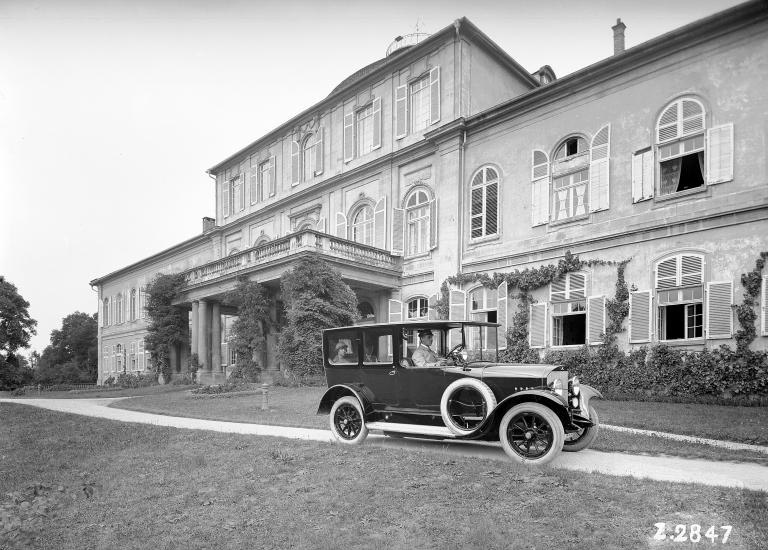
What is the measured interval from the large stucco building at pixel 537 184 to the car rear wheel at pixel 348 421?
10.3 meters

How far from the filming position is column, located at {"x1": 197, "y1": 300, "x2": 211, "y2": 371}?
27734 millimetres

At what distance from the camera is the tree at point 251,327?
77.1ft

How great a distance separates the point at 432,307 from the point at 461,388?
1382 cm

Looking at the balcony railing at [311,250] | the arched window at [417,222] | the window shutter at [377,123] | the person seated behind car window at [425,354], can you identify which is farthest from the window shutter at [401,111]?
the person seated behind car window at [425,354]

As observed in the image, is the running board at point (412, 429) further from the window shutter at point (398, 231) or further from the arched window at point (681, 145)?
the window shutter at point (398, 231)

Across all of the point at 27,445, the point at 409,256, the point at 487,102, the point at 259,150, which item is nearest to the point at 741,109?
the point at 487,102

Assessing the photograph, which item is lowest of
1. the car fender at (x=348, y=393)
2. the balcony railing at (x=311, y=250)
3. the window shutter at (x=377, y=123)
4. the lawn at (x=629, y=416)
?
the lawn at (x=629, y=416)

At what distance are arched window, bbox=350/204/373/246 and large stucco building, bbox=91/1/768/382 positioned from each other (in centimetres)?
8

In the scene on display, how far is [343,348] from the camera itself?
8.70 metres

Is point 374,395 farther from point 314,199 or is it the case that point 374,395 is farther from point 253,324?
point 314,199

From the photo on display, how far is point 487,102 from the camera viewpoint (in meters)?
22.5

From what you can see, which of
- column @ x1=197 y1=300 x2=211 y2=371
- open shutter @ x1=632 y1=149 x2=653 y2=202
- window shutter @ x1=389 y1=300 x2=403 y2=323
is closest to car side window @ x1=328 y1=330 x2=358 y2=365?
open shutter @ x1=632 y1=149 x2=653 y2=202

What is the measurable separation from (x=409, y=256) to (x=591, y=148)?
26.7 feet

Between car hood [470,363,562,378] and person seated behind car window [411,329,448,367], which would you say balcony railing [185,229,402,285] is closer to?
person seated behind car window [411,329,448,367]
